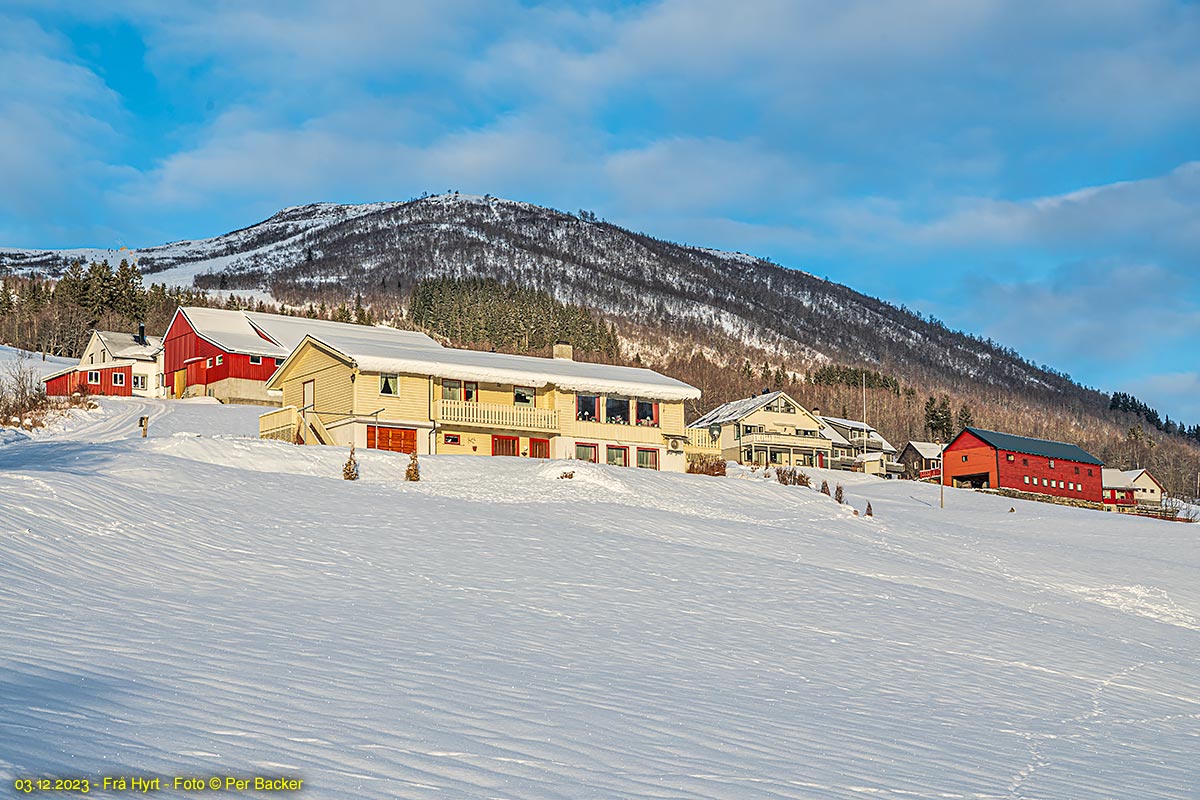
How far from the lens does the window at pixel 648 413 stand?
4966cm

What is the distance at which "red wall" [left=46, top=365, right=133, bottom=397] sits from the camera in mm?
73562

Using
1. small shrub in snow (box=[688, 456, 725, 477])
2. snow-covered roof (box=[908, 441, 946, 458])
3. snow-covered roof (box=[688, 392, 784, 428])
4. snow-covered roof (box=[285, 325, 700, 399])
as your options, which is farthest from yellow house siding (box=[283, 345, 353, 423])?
snow-covered roof (box=[908, 441, 946, 458])

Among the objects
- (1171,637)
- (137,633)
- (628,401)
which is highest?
(628,401)

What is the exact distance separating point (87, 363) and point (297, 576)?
81.1 meters

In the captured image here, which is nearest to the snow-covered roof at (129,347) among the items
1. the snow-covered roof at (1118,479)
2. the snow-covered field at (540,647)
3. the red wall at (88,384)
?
the red wall at (88,384)

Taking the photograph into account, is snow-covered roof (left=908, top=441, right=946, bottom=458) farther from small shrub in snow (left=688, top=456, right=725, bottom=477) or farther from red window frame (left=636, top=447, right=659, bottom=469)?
red window frame (left=636, top=447, right=659, bottom=469)

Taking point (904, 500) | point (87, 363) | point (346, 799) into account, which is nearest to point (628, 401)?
point (904, 500)

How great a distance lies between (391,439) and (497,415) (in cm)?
474

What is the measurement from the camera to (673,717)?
A: 10867mm

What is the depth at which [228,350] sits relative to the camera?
6788cm

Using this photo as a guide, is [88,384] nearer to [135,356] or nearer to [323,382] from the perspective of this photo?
[135,356]

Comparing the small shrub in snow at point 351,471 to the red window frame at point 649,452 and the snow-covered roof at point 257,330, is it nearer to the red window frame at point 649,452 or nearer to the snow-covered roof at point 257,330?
the red window frame at point 649,452

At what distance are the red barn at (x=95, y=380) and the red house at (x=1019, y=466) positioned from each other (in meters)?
66.1

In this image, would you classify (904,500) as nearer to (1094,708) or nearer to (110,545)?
(1094,708)
